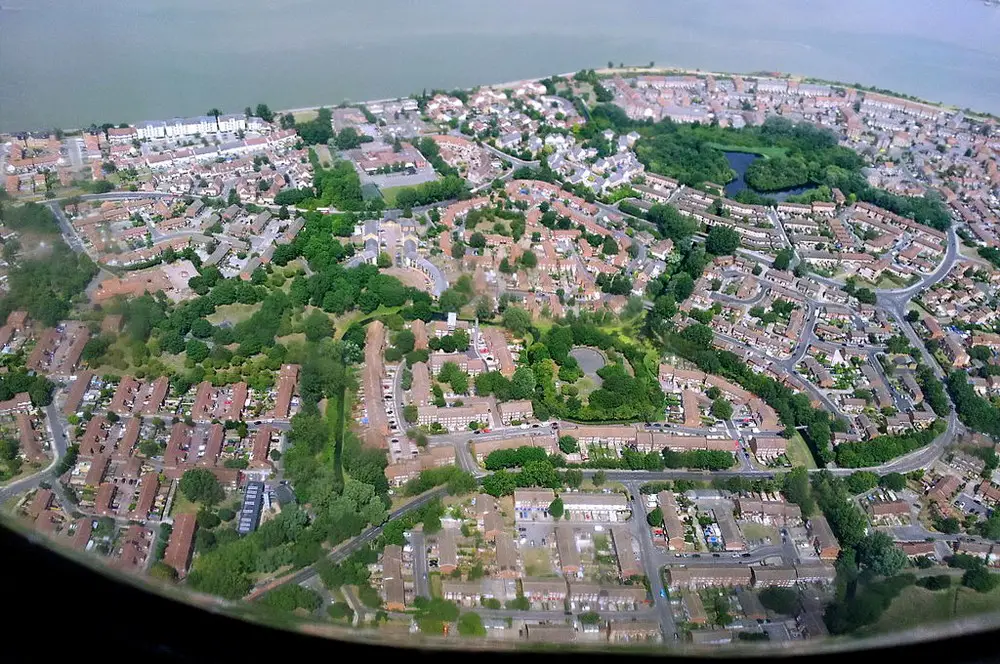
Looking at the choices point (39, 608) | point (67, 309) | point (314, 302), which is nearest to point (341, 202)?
point (314, 302)

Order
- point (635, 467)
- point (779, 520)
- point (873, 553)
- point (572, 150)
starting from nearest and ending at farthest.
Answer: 1. point (873, 553)
2. point (779, 520)
3. point (635, 467)
4. point (572, 150)

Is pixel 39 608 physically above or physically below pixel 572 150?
above

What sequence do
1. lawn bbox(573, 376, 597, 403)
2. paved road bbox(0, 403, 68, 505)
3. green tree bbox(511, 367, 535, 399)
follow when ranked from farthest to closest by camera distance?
lawn bbox(573, 376, 597, 403) < green tree bbox(511, 367, 535, 399) < paved road bbox(0, 403, 68, 505)

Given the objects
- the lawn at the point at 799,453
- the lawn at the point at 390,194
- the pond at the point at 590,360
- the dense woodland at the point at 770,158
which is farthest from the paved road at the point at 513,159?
the lawn at the point at 799,453

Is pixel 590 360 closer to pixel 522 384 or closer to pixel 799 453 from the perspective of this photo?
pixel 522 384

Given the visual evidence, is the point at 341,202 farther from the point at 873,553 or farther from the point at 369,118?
the point at 873,553

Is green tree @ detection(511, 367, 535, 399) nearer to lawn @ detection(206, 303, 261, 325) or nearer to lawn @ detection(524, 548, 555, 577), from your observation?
lawn @ detection(524, 548, 555, 577)

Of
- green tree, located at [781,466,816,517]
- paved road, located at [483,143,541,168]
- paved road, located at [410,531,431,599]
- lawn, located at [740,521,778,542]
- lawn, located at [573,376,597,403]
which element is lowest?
lawn, located at [740,521,778,542]

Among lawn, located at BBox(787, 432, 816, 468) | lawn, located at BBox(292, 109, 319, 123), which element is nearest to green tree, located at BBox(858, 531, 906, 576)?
lawn, located at BBox(787, 432, 816, 468)
